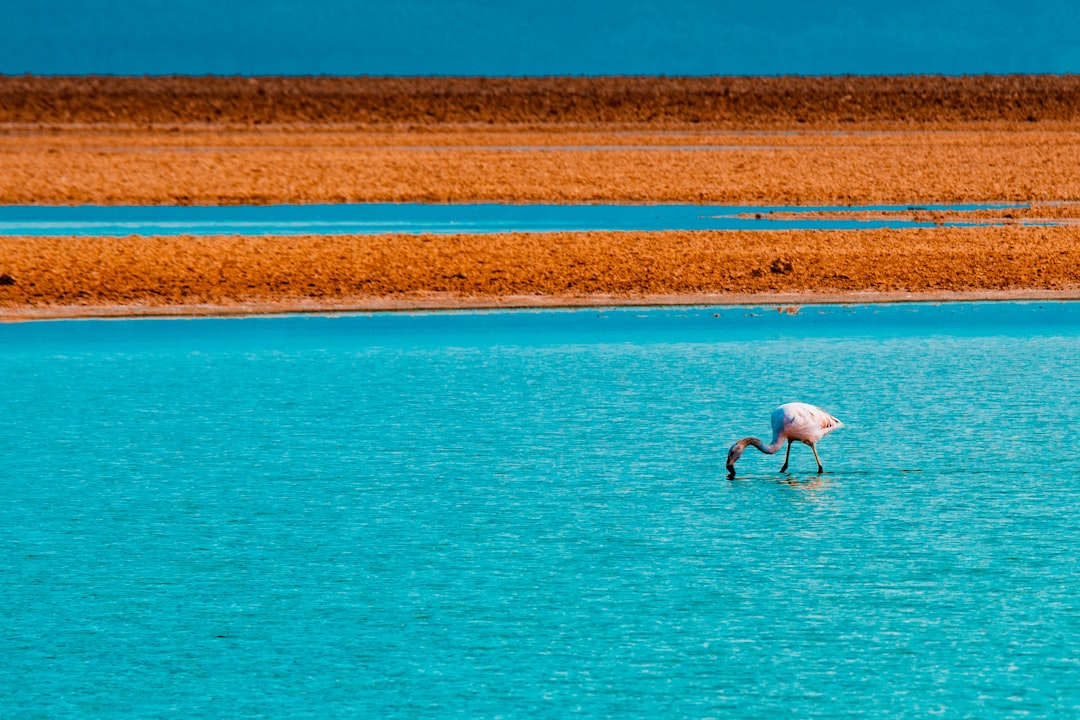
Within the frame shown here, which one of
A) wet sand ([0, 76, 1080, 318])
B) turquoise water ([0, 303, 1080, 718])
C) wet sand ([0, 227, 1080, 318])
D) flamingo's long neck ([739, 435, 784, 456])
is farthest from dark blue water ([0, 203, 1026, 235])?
flamingo's long neck ([739, 435, 784, 456])

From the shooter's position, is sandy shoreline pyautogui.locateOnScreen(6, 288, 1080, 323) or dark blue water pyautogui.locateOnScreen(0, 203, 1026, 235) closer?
sandy shoreline pyautogui.locateOnScreen(6, 288, 1080, 323)

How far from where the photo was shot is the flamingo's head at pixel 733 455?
9.84 metres

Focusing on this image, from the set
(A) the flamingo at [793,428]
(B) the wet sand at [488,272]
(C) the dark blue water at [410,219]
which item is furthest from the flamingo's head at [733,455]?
(C) the dark blue water at [410,219]

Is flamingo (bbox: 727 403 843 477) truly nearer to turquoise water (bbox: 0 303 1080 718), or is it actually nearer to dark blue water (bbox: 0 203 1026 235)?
turquoise water (bbox: 0 303 1080 718)

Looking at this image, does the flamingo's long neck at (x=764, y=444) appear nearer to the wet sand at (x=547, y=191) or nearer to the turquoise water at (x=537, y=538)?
the turquoise water at (x=537, y=538)

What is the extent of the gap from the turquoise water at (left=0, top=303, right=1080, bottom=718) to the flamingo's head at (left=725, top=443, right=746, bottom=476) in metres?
0.09

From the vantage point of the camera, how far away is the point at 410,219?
2870 cm

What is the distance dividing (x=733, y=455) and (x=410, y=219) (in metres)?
19.3

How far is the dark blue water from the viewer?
26125 millimetres

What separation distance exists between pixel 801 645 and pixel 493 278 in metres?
13.2

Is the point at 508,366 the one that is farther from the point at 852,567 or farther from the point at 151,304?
the point at 852,567

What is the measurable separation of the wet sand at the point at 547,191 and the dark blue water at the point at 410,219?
131cm

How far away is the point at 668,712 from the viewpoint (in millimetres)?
6246

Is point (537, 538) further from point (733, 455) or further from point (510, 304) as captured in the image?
point (510, 304)
